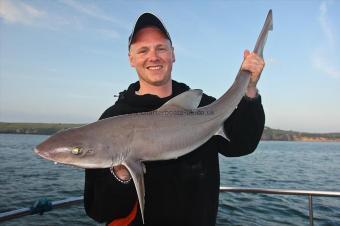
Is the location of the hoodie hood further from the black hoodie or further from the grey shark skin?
the grey shark skin

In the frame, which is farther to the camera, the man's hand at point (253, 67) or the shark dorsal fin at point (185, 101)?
the man's hand at point (253, 67)

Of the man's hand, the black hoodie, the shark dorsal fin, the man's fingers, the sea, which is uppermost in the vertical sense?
the man's fingers

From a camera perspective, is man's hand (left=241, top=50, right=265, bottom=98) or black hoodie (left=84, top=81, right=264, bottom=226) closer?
black hoodie (left=84, top=81, right=264, bottom=226)

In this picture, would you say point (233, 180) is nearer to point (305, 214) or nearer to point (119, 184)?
point (305, 214)

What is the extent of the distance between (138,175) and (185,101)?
2.74ft

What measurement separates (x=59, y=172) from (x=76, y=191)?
8948 mm

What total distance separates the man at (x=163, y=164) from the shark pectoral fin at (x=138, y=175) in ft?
0.55

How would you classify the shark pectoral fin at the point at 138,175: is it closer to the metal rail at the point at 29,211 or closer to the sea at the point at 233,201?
the metal rail at the point at 29,211

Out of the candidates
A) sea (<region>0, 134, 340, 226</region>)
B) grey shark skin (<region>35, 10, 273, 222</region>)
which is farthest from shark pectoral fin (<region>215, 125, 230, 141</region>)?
sea (<region>0, 134, 340, 226</region>)

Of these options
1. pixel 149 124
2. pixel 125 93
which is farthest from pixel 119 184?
pixel 125 93

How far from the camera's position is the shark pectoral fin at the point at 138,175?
2635mm

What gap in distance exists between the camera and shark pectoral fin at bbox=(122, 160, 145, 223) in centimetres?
263

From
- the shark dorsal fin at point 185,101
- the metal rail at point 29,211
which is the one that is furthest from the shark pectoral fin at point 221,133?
the metal rail at point 29,211

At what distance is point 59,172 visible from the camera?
2731 centimetres
